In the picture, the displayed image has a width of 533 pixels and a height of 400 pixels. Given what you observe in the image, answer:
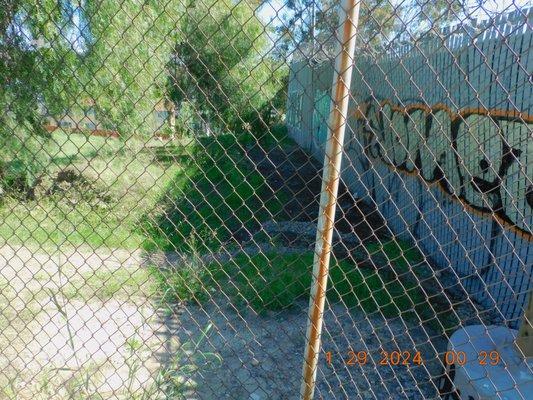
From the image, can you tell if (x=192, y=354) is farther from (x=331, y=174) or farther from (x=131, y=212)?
(x=131, y=212)

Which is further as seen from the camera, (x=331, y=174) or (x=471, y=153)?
(x=471, y=153)

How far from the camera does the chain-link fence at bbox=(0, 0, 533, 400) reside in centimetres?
200

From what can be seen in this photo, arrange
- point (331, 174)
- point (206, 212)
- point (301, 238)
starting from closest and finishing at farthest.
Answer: point (331, 174) < point (301, 238) < point (206, 212)

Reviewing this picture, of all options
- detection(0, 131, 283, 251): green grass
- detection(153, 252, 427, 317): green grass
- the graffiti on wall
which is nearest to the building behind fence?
the graffiti on wall

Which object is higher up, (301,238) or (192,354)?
(301,238)

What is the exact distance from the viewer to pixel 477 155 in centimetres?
442

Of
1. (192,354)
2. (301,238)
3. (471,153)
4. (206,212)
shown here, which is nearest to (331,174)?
(192,354)

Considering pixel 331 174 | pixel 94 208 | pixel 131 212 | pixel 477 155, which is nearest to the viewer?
pixel 331 174

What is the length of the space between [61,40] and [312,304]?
5.80m

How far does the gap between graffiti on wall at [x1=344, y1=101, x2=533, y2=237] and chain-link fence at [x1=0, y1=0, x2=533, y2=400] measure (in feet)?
0.08

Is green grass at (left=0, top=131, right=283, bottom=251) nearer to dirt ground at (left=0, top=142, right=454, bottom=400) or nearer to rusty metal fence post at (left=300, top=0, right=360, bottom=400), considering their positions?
dirt ground at (left=0, top=142, right=454, bottom=400)

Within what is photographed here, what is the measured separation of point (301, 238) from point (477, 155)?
2558 millimetres

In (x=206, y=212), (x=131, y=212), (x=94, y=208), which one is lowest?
(x=206, y=212)

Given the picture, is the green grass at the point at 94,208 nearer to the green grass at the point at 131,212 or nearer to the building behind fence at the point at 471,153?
the green grass at the point at 131,212
